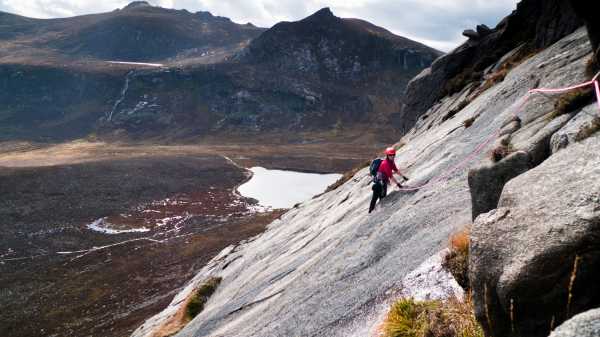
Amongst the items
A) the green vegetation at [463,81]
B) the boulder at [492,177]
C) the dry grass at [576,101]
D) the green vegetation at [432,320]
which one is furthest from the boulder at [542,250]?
the green vegetation at [463,81]

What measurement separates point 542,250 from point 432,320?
312cm

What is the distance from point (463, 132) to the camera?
2202 centimetres

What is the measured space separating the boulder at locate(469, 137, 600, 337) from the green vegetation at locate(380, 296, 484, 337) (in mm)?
979

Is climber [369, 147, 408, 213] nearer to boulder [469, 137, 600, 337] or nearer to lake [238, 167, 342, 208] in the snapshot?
boulder [469, 137, 600, 337]

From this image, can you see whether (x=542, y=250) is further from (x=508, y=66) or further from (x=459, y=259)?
(x=508, y=66)

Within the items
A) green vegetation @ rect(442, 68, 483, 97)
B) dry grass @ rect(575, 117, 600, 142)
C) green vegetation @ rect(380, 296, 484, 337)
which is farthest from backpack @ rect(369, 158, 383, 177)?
green vegetation @ rect(442, 68, 483, 97)

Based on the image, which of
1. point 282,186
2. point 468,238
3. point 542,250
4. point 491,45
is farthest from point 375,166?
point 282,186

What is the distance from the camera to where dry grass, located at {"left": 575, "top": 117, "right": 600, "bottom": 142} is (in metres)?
8.43

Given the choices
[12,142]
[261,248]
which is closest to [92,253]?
[261,248]

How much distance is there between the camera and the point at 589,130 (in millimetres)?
8508

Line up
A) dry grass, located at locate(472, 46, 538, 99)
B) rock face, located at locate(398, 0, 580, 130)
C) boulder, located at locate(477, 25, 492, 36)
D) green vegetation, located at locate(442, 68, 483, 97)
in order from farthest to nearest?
boulder, located at locate(477, 25, 492, 36)
green vegetation, located at locate(442, 68, 483, 97)
dry grass, located at locate(472, 46, 538, 99)
rock face, located at locate(398, 0, 580, 130)

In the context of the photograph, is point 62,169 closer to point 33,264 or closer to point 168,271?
point 33,264

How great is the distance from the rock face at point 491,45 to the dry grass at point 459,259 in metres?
18.1

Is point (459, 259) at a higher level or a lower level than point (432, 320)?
higher
